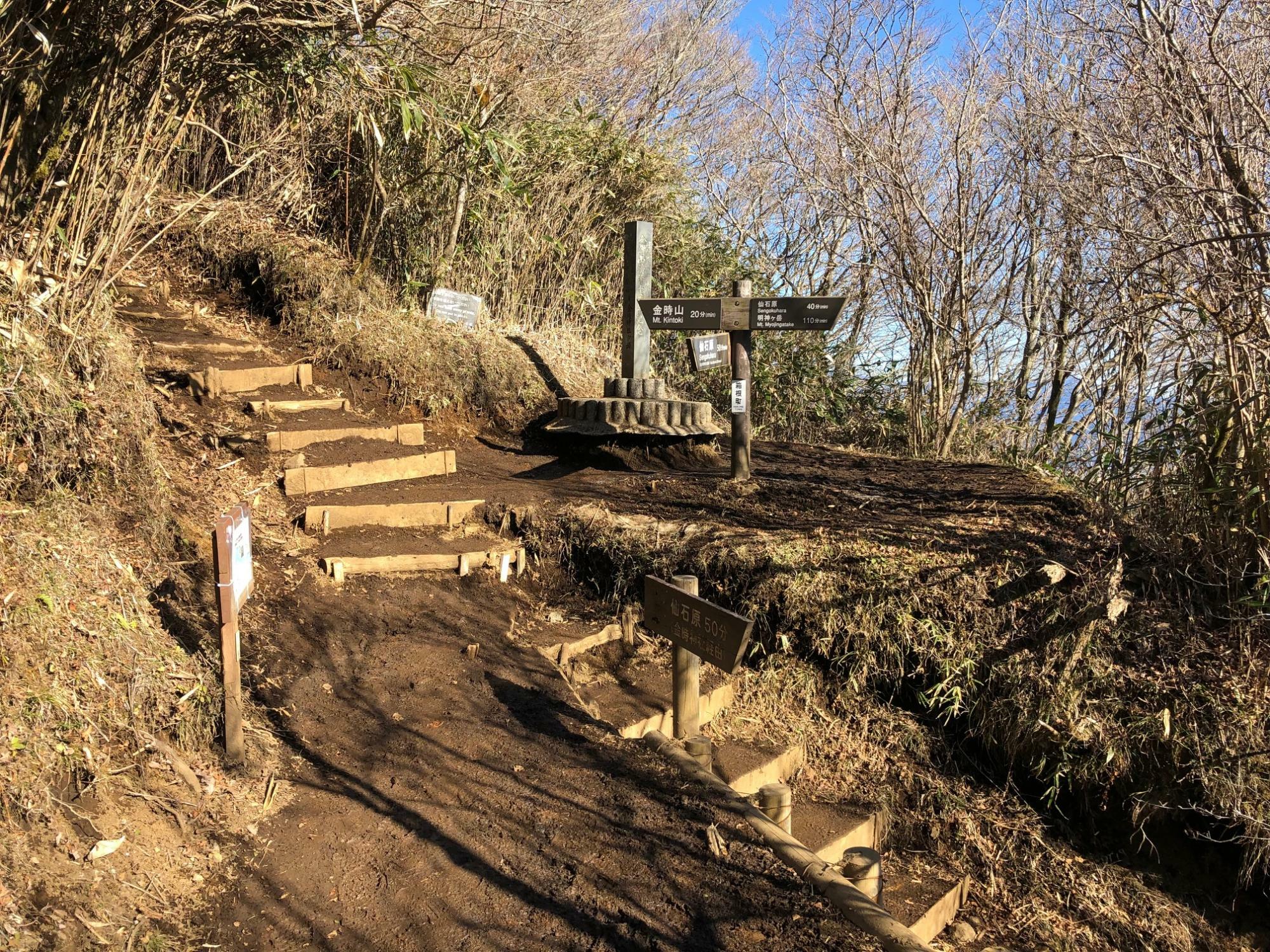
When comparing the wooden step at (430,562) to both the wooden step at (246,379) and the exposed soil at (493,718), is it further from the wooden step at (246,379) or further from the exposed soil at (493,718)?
the wooden step at (246,379)

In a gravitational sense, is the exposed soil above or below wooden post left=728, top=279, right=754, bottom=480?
below

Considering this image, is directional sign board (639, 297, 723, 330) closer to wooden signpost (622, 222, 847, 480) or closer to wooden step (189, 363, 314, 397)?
wooden signpost (622, 222, 847, 480)

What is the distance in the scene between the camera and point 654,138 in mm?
11344

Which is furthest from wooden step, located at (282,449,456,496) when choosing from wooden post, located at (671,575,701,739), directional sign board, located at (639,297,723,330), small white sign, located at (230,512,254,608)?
wooden post, located at (671,575,701,739)

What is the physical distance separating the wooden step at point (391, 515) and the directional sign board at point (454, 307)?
305 centimetres

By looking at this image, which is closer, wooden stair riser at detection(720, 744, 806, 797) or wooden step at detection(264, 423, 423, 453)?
wooden stair riser at detection(720, 744, 806, 797)

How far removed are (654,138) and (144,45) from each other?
771 cm

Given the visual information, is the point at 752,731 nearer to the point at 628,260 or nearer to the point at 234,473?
the point at 234,473

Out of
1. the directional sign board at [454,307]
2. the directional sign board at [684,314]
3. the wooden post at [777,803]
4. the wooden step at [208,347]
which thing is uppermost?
the directional sign board at [454,307]

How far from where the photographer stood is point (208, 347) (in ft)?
24.5

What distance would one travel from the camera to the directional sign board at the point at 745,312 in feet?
19.2

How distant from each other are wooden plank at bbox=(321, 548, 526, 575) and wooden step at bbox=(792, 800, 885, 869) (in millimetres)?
2396

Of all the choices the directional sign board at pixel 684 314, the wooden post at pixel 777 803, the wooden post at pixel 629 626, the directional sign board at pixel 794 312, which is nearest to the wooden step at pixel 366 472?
the directional sign board at pixel 684 314

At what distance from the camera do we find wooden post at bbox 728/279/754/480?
20.5ft
